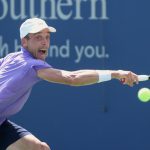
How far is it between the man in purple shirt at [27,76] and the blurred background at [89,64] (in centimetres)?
156

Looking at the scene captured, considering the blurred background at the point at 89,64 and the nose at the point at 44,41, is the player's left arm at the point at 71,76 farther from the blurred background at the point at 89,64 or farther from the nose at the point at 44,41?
the blurred background at the point at 89,64

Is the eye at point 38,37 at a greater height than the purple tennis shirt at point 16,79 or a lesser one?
greater

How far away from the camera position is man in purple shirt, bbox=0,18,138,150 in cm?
574

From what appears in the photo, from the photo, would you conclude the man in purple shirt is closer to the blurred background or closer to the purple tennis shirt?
the purple tennis shirt

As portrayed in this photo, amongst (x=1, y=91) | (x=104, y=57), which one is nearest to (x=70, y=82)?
(x=1, y=91)

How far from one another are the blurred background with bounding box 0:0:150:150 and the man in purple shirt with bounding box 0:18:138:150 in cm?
156

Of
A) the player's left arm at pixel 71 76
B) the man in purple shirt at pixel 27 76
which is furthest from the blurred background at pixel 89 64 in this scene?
the player's left arm at pixel 71 76

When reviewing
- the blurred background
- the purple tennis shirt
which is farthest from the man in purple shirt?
the blurred background

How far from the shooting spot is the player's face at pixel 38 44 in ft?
19.7

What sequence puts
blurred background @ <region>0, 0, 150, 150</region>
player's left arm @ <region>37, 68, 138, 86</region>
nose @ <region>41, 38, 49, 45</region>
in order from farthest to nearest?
blurred background @ <region>0, 0, 150, 150</region> → nose @ <region>41, 38, 49, 45</region> → player's left arm @ <region>37, 68, 138, 86</region>

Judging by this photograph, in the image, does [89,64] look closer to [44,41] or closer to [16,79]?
[44,41]

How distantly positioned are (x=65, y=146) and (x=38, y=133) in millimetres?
303

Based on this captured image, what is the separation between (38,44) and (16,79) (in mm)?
348

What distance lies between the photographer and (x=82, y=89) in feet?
→ 25.3
